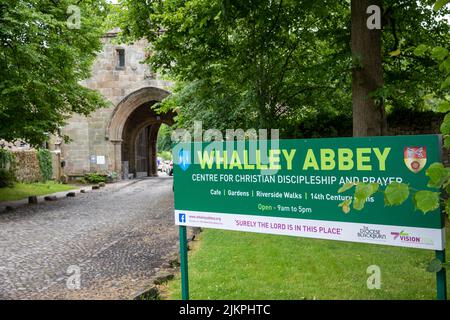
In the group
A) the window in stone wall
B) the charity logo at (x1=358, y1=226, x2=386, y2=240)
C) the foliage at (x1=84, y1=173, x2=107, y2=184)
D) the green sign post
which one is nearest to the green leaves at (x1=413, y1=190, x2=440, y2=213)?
the green sign post

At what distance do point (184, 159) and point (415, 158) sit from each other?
235 centimetres

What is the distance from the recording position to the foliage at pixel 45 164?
25438 mm

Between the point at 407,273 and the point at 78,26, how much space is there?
13.4m

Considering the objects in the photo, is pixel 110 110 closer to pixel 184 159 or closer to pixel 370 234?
pixel 184 159

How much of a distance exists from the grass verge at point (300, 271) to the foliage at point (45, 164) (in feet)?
67.7

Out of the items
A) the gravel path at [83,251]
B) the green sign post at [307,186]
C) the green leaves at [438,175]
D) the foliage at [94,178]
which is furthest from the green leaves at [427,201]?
the foliage at [94,178]

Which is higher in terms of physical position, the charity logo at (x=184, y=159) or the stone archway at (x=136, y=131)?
the stone archway at (x=136, y=131)

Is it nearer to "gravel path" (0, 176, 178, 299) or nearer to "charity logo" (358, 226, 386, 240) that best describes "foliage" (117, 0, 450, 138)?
"gravel path" (0, 176, 178, 299)

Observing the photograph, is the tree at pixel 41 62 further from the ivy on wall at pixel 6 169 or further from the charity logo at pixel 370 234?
the charity logo at pixel 370 234

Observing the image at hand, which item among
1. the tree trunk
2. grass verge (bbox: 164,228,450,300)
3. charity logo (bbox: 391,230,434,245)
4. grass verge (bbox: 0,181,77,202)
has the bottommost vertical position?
grass verge (bbox: 164,228,450,300)

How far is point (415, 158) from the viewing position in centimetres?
324

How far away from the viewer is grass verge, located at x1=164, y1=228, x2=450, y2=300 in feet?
16.2

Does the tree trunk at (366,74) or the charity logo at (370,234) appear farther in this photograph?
the tree trunk at (366,74)

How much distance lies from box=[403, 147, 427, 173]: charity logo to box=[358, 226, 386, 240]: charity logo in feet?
1.86
